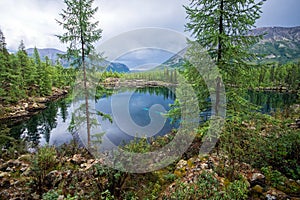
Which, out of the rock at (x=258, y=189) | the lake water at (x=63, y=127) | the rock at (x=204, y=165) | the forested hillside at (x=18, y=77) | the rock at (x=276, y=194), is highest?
the forested hillside at (x=18, y=77)

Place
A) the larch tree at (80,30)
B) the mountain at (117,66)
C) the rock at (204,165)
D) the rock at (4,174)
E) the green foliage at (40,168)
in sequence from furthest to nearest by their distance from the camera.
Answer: the mountain at (117,66) < the larch tree at (80,30) < the rock at (4,174) < the rock at (204,165) < the green foliage at (40,168)

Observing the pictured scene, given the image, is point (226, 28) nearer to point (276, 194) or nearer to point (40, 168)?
point (276, 194)

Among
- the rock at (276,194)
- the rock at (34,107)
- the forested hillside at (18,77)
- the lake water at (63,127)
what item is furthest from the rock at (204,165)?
the rock at (34,107)

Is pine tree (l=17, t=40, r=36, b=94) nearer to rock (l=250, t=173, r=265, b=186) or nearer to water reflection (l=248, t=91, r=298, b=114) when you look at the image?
rock (l=250, t=173, r=265, b=186)

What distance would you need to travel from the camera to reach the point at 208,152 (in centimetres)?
632

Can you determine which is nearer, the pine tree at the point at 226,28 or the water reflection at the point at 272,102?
the pine tree at the point at 226,28

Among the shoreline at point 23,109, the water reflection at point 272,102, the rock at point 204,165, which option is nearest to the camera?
the rock at point 204,165

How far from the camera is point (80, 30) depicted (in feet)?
26.5

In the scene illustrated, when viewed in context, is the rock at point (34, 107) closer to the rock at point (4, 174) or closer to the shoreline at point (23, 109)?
the shoreline at point (23, 109)

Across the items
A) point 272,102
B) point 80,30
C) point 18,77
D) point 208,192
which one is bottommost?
point 272,102

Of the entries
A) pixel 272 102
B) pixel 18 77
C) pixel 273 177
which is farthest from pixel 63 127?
pixel 272 102

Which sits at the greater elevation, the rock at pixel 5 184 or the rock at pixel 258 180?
the rock at pixel 258 180

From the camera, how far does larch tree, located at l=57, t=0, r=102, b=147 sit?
780 cm

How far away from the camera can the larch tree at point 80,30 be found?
25.6ft
